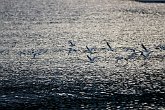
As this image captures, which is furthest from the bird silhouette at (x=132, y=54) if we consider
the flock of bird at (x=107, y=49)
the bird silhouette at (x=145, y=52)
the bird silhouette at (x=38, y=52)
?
the bird silhouette at (x=38, y=52)

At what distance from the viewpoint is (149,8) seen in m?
106

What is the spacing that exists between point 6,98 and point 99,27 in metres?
42.0

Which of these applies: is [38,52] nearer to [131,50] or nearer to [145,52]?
[131,50]

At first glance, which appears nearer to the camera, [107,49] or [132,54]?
[132,54]

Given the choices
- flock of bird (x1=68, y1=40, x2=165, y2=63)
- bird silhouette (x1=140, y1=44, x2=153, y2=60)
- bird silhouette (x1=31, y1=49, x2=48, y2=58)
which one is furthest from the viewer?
Answer: bird silhouette (x1=31, y1=49, x2=48, y2=58)

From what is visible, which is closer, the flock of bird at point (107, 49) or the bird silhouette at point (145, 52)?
the flock of bird at point (107, 49)

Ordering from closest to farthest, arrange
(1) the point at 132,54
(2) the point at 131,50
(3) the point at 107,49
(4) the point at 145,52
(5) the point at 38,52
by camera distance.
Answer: (1) the point at 132,54, (4) the point at 145,52, (5) the point at 38,52, (2) the point at 131,50, (3) the point at 107,49

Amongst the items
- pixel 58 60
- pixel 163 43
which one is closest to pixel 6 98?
pixel 58 60

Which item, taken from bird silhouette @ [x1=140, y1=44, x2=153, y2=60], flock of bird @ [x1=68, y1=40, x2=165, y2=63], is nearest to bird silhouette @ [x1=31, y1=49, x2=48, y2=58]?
flock of bird @ [x1=68, y1=40, x2=165, y2=63]

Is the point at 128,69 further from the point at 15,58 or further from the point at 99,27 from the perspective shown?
the point at 99,27

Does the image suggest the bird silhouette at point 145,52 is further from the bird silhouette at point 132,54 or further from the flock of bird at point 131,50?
the bird silhouette at point 132,54

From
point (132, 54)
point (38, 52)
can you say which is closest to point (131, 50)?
point (132, 54)

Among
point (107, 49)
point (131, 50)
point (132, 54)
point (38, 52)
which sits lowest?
point (132, 54)

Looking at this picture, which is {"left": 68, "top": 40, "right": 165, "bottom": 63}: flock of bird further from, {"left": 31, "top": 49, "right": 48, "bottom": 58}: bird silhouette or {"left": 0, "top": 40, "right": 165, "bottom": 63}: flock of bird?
{"left": 31, "top": 49, "right": 48, "bottom": 58}: bird silhouette
